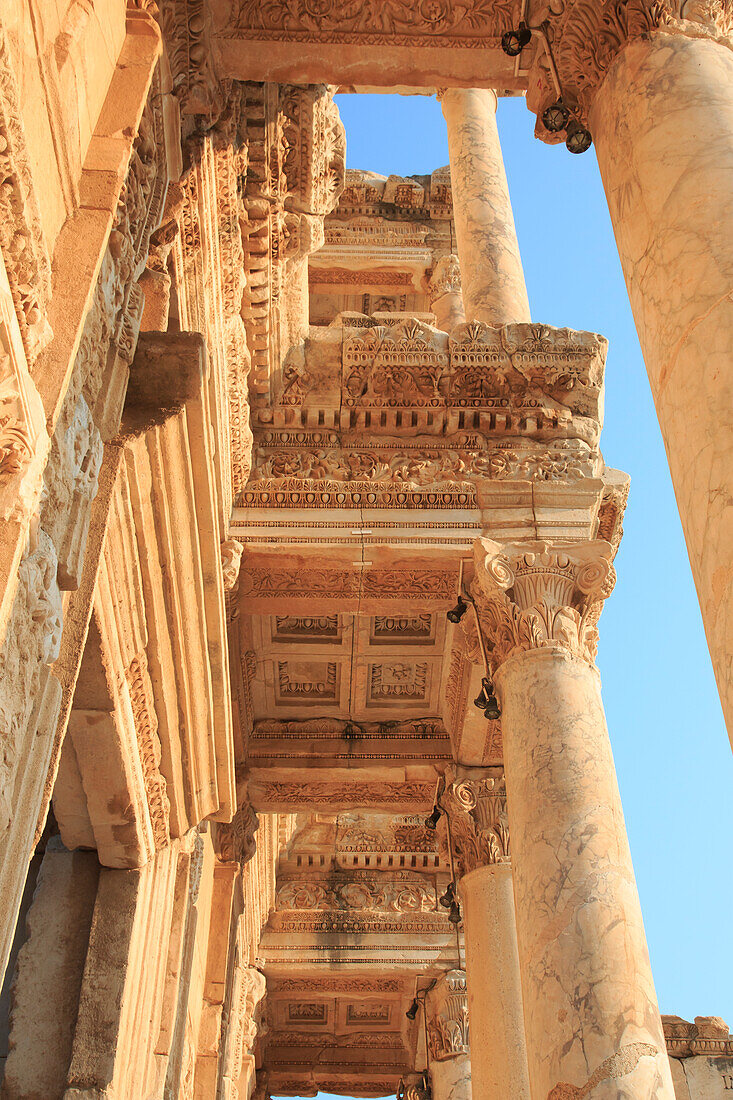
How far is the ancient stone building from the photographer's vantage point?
3455 millimetres

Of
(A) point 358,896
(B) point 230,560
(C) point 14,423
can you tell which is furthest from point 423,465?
(A) point 358,896

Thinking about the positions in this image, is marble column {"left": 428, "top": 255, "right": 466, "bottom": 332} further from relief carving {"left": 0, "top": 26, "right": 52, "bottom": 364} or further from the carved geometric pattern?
relief carving {"left": 0, "top": 26, "right": 52, "bottom": 364}

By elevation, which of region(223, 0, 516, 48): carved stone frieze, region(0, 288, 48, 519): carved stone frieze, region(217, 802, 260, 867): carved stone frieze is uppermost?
region(223, 0, 516, 48): carved stone frieze

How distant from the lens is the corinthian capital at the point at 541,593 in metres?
7.10

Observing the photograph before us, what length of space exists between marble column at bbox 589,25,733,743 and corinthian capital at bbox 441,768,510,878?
5.93 metres

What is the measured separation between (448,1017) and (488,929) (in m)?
4.98

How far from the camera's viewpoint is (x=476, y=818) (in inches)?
366

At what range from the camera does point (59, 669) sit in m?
3.66

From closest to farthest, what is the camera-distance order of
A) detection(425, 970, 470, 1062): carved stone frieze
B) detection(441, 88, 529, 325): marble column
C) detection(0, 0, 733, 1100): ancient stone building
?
detection(0, 0, 733, 1100): ancient stone building, detection(441, 88, 529, 325): marble column, detection(425, 970, 470, 1062): carved stone frieze

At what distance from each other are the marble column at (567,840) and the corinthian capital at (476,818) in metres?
2.51

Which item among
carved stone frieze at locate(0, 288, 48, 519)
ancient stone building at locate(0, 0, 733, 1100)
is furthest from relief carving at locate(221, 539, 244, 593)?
carved stone frieze at locate(0, 288, 48, 519)

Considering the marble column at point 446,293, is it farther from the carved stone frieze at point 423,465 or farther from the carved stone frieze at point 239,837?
the carved stone frieze at point 239,837

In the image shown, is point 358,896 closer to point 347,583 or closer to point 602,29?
point 347,583

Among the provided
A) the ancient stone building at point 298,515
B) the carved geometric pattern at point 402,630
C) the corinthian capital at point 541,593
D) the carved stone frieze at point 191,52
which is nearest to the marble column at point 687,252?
the ancient stone building at point 298,515
